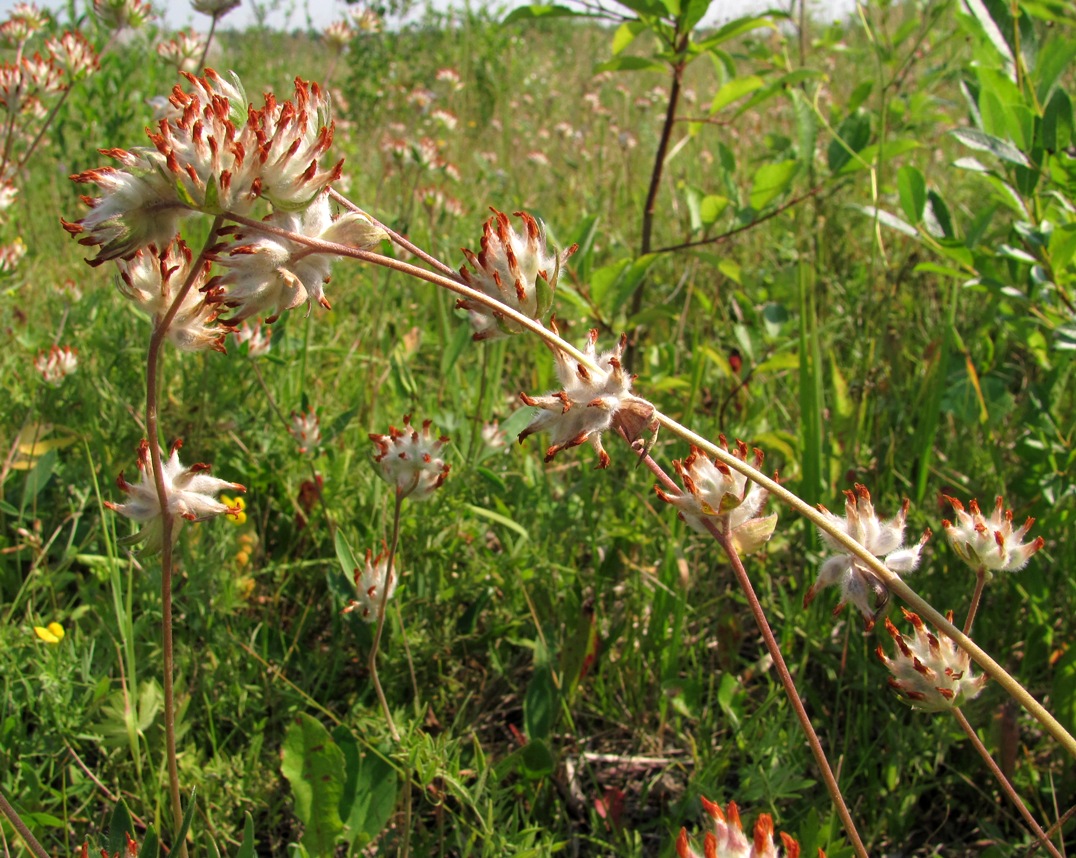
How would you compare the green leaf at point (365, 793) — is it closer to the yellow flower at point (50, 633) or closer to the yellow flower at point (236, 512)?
the yellow flower at point (236, 512)

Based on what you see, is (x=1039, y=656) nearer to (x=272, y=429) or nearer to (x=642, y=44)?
(x=272, y=429)

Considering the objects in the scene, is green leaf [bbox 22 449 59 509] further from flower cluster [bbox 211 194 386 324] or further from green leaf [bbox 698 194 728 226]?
green leaf [bbox 698 194 728 226]

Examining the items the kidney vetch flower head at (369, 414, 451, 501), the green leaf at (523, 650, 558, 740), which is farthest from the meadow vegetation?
the kidney vetch flower head at (369, 414, 451, 501)

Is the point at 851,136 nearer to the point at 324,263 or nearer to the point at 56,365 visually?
the point at 324,263

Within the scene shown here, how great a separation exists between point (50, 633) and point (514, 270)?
130cm

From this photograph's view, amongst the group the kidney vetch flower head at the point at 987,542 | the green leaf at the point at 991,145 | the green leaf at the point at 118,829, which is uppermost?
the green leaf at the point at 991,145

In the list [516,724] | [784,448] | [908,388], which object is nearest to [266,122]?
[516,724]

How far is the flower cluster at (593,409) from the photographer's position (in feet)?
2.71

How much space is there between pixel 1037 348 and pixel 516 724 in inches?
61.3

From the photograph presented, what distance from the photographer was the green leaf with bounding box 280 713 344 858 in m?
1.40

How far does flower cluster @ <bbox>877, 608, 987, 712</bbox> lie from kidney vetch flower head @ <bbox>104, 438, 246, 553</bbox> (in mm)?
850

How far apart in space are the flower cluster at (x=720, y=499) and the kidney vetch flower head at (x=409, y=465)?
628 mm

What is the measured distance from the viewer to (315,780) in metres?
1.41

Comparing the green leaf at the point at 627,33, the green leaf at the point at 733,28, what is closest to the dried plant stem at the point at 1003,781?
the green leaf at the point at 733,28
